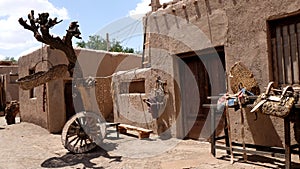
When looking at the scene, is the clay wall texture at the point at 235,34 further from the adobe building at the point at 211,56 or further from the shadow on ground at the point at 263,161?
the shadow on ground at the point at 263,161

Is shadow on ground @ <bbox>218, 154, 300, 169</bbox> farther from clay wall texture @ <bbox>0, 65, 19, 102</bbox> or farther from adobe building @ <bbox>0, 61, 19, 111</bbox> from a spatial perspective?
adobe building @ <bbox>0, 61, 19, 111</bbox>

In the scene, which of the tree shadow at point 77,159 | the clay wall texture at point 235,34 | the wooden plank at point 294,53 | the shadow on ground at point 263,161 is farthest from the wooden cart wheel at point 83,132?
the wooden plank at point 294,53

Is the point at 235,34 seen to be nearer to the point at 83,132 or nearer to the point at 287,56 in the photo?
the point at 287,56

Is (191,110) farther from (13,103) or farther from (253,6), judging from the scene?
(13,103)

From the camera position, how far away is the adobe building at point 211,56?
6059 mm

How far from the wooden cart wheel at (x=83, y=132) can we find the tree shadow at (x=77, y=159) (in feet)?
0.57

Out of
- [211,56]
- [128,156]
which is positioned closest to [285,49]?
[211,56]

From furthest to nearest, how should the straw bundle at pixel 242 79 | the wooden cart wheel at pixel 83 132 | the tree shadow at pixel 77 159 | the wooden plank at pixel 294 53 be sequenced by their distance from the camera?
the wooden cart wheel at pixel 83 132 < the tree shadow at pixel 77 159 < the straw bundle at pixel 242 79 < the wooden plank at pixel 294 53

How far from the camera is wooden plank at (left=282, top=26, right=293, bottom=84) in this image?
5.95 metres

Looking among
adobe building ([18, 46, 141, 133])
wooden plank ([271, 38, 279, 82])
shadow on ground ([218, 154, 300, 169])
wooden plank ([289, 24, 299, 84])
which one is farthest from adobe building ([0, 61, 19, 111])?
wooden plank ([289, 24, 299, 84])

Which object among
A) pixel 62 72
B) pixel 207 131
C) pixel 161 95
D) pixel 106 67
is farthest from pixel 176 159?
pixel 106 67

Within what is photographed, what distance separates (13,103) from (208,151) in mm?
11542

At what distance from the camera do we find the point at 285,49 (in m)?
6.03

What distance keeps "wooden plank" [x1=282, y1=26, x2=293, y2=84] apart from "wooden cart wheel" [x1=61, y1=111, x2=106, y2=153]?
4.65 metres
